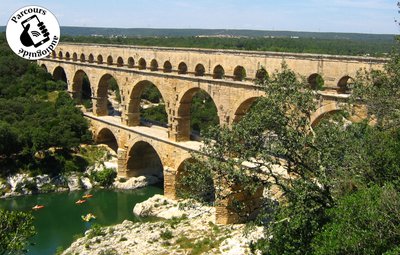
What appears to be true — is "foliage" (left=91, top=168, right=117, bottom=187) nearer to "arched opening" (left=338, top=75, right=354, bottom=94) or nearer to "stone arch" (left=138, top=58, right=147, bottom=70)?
"stone arch" (left=138, top=58, right=147, bottom=70)

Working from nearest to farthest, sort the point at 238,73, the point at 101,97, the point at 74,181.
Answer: the point at 238,73, the point at 74,181, the point at 101,97

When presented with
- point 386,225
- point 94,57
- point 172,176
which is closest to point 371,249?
point 386,225

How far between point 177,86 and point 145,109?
17551 mm

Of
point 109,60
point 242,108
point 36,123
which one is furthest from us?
point 109,60

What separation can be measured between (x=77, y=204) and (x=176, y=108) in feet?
25.5

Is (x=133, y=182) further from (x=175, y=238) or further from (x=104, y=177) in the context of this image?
(x=175, y=238)

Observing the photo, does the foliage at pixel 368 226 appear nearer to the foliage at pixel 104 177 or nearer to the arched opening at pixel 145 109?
the arched opening at pixel 145 109

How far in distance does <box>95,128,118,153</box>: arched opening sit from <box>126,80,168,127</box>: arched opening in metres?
2.41

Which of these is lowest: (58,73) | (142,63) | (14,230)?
(14,230)

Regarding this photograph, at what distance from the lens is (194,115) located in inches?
1496

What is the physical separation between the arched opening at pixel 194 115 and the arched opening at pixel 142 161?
2.96m

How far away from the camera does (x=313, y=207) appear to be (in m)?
11.2

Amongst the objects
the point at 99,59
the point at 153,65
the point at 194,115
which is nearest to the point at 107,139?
the point at 153,65

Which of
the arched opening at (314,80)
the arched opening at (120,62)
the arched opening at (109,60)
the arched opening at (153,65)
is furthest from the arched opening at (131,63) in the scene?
the arched opening at (314,80)
